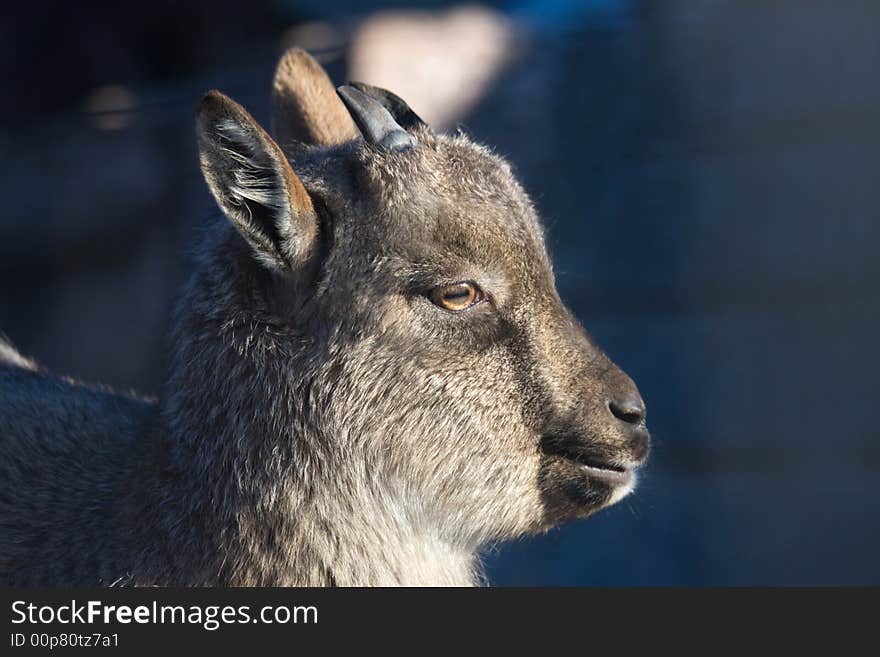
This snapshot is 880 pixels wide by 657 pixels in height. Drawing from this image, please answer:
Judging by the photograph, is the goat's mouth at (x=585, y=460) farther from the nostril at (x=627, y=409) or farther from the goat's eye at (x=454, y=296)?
the goat's eye at (x=454, y=296)

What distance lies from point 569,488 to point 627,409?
1.03 feet

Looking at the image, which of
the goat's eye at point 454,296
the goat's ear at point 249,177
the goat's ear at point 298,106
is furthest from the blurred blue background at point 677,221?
the goat's ear at point 249,177

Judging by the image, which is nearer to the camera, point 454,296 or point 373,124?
point 454,296

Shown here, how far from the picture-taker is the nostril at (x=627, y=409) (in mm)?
3861

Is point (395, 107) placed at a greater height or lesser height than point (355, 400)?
greater

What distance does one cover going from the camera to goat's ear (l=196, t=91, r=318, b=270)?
11.6ft

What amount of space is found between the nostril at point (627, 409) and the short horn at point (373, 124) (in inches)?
42.5

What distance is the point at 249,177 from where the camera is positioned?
11.8ft

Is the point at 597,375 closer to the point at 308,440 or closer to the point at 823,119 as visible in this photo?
the point at 308,440

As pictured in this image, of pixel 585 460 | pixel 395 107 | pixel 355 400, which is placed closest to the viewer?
pixel 355 400

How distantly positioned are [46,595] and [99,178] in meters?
7.03

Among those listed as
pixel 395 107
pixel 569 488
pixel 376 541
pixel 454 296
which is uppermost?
pixel 395 107

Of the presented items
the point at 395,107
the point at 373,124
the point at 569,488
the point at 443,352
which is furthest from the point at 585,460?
the point at 395,107

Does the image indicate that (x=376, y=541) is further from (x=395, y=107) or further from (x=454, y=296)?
(x=395, y=107)
